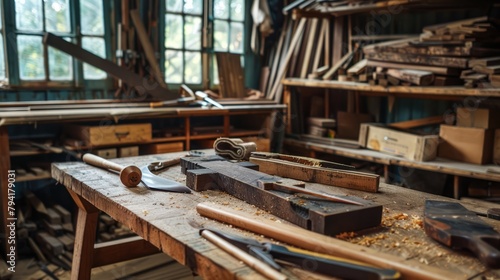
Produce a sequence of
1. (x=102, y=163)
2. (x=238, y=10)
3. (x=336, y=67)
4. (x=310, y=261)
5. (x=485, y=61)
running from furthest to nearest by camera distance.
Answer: (x=238, y=10) → (x=336, y=67) → (x=485, y=61) → (x=102, y=163) → (x=310, y=261)

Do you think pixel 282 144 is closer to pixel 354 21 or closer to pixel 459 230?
pixel 354 21

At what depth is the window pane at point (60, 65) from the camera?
4109mm

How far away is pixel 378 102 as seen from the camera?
4820 millimetres

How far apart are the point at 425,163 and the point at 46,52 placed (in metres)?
3.34

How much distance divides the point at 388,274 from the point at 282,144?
3.78 m

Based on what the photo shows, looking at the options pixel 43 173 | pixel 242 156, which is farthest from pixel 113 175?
pixel 43 173

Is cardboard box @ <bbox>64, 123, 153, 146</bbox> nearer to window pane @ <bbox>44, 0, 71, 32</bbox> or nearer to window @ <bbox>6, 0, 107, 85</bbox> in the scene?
window @ <bbox>6, 0, 107, 85</bbox>

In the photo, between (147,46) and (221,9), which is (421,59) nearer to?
(221,9)

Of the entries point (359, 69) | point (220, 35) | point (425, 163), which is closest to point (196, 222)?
point (425, 163)

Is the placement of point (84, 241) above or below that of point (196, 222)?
below

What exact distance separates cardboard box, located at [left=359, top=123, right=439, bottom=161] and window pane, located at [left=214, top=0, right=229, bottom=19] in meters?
2.01

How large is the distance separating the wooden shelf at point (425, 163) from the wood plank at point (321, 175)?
1.73 m

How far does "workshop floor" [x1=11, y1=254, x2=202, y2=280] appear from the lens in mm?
3273

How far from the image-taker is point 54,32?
Result: 13.4 ft
